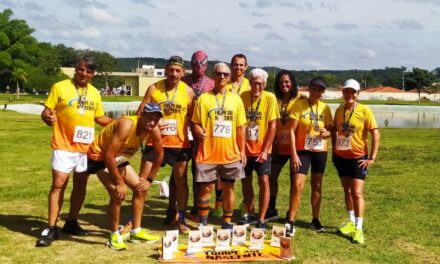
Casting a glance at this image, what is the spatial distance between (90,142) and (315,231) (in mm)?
2992

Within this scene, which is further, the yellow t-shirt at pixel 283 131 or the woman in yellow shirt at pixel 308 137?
the yellow t-shirt at pixel 283 131

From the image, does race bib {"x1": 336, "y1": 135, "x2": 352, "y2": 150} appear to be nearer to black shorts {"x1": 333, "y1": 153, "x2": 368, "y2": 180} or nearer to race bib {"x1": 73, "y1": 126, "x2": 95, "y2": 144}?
black shorts {"x1": 333, "y1": 153, "x2": 368, "y2": 180}

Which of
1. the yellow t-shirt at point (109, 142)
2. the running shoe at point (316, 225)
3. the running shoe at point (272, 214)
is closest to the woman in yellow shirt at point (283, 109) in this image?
the running shoe at point (272, 214)

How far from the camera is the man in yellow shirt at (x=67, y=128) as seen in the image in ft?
17.2

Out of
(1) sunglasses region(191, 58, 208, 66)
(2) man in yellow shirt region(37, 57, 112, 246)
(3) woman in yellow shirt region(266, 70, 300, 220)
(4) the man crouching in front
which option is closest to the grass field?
(4) the man crouching in front

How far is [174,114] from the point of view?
560 cm

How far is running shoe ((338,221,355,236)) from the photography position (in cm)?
584

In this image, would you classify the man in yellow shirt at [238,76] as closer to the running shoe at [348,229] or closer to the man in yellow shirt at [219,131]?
the man in yellow shirt at [219,131]

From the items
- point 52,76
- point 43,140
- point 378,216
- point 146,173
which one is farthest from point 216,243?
point 52,76

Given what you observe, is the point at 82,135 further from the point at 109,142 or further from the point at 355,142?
the point at 355,142

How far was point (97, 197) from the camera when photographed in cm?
A: 768

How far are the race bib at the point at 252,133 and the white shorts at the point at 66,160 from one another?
196 cm

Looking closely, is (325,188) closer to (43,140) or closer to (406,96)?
(43,140)

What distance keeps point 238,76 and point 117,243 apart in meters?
2.57
